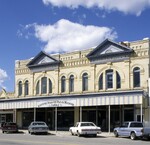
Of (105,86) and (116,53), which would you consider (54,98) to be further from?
(116,53)

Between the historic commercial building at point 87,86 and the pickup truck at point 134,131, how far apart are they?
157 inches

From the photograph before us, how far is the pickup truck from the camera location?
3188 cm

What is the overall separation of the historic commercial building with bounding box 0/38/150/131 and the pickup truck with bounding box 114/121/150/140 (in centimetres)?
398

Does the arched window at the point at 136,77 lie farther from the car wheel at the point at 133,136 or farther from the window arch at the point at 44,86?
the window arch at the point at 44,86

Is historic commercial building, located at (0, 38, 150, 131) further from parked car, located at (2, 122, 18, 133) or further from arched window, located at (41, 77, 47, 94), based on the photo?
parked car, located at (2, 122, 18, 133)

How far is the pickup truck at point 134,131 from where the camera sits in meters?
31.9

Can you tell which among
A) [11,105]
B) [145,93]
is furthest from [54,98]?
[145,93]

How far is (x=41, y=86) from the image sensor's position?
2044 inches

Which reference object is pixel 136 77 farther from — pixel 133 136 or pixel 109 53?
pixel 133 136

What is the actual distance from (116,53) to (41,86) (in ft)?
41.8

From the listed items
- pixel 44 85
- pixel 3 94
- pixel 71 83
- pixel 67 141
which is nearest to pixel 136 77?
pixel 71 83

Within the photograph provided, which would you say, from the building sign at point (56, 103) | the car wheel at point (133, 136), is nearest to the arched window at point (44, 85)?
the building sign at point (56, 103)

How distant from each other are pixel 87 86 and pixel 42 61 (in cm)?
832

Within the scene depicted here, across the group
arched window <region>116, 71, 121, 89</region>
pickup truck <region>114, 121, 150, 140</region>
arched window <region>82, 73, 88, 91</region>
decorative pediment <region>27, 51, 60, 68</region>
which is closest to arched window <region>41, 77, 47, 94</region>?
decorative pediment <region>27, 51, 60, 68</region>
